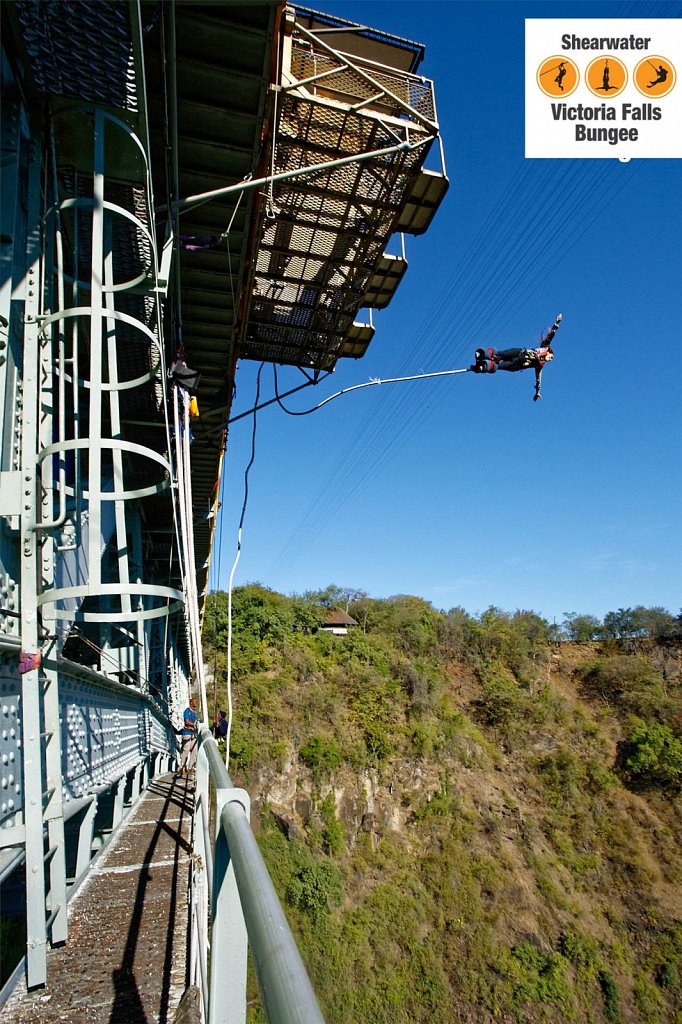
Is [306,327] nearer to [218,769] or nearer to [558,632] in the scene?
[218,769]

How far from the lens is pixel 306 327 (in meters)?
7.19

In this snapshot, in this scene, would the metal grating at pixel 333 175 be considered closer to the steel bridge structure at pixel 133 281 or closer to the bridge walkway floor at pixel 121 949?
the steel bridge structure at pixel 133 281

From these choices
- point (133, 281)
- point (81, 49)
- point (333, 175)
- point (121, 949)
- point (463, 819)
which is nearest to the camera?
point (81, 49)

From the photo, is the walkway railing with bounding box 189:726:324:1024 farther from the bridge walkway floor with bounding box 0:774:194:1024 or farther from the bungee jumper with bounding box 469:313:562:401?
the bungee jumper with bounding box 469:313:562:401

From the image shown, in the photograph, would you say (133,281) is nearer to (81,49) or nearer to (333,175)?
(81,49)

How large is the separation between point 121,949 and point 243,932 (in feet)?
9.98

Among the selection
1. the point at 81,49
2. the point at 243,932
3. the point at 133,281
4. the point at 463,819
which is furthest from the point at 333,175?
the point at 463,819

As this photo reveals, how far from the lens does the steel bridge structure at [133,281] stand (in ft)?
9.14

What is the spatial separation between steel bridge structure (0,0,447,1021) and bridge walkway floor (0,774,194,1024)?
0.14m

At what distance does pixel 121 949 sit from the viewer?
3256 millimetres

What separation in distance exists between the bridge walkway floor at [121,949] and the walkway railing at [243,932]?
224cm

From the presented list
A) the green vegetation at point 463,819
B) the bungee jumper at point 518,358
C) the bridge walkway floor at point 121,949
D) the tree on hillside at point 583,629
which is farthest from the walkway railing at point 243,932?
the tree on hillside at point 583,629

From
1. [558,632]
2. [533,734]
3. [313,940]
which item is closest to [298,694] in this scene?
[313,940]

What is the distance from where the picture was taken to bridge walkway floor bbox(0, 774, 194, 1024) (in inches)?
107
